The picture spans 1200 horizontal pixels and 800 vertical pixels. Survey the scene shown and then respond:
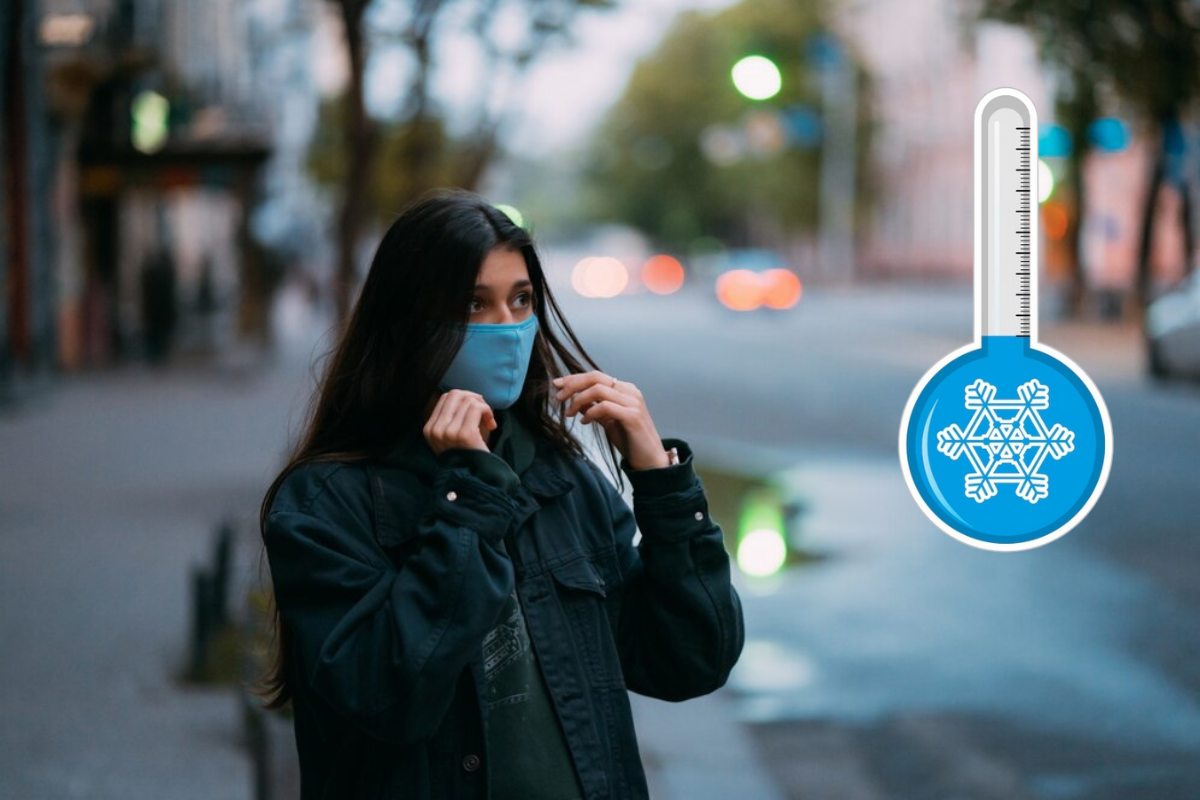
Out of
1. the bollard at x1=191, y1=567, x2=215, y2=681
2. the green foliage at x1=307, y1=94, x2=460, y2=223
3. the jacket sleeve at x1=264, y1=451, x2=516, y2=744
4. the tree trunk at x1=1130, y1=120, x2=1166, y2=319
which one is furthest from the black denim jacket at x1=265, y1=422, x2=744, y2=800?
the tree trunk at x1=1130, y1=120, x2=1166, y2=319

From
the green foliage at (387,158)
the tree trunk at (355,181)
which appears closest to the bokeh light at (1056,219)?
the green foliage at (387,158)

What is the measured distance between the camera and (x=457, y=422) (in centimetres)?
238

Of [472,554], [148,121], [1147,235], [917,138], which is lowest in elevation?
[1147,235]

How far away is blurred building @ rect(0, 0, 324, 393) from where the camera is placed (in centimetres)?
2228

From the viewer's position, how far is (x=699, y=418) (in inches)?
788

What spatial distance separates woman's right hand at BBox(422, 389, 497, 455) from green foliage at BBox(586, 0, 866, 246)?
73104mm

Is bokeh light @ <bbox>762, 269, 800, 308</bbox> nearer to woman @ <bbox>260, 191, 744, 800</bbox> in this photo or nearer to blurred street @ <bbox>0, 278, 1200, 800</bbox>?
blurred street @ <bbox>0, 278, 1200, 800</bbox>

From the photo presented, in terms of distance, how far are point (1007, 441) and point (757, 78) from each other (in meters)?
11.0

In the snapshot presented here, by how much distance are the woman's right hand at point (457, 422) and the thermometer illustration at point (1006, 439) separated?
1.81 ft

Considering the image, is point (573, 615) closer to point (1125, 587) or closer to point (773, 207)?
point (1125, 587)

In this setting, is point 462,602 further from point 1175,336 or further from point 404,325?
point 1175,336

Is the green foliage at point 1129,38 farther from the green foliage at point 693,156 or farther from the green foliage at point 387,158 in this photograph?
the green foliage at point 693,156

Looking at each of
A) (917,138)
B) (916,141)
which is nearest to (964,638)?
(917,138)

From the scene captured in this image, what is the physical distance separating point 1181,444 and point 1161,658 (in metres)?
8.97
